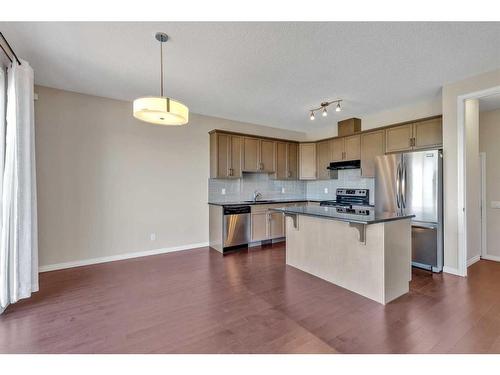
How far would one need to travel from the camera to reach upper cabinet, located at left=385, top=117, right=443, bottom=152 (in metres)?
3.82

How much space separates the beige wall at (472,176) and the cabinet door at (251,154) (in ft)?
11.5

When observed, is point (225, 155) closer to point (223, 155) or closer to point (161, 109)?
point (223, 155)

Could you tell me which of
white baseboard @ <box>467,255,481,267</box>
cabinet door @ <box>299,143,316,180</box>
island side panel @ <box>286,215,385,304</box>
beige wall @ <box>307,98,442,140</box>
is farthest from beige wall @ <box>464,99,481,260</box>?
cabinet door @ <box>299,143,316,180</box>

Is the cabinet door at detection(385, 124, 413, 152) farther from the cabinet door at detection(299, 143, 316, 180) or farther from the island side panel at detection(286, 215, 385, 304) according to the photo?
the island side panel at detection(286, 215, 385, 304)

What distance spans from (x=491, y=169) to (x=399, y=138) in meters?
1.60

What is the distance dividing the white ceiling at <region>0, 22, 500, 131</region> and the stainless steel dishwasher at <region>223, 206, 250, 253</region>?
81.0 inches

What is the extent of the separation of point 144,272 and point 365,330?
2922 mm

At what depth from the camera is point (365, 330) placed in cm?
203

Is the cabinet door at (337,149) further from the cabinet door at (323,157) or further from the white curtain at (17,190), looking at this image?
the white curtain at (17,190)

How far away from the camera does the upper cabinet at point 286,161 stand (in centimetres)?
566

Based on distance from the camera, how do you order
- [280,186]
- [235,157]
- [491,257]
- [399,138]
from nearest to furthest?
[491,257] < [399,138] < [235,157] < [280,186]

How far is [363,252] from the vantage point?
2.71 meters

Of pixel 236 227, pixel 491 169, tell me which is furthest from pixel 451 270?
pixel 236 227
